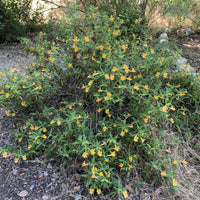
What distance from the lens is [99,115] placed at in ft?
7.63

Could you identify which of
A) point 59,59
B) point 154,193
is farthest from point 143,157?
point 59,59

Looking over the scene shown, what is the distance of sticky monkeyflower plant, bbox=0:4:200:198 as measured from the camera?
1.96m

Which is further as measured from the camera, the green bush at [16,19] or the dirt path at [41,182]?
the green bush at [16,19]

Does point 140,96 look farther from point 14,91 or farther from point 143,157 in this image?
point 14,91

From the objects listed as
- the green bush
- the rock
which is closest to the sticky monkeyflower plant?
the green bush

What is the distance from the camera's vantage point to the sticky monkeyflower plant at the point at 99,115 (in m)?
1.96

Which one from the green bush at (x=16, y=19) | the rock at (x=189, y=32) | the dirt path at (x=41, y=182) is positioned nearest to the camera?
the dirt path at (x=41, y=182)

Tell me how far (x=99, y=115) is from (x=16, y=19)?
322 centimetres

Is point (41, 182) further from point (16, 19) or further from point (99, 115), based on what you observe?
point (16, 19)

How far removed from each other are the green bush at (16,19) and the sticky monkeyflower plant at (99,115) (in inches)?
71.3

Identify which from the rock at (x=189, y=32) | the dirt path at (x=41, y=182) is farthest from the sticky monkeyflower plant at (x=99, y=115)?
the rock at (x=189, y=32)

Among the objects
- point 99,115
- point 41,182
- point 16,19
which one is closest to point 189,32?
point 99,115

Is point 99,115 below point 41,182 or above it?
above

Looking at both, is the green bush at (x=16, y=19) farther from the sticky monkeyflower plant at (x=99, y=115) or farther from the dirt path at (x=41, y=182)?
the dirt path at (x=41, y=182)
